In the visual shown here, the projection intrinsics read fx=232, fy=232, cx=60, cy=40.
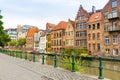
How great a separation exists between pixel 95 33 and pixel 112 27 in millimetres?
5704

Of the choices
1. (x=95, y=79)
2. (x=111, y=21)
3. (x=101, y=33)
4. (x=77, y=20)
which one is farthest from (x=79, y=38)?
(x=95, y=79)

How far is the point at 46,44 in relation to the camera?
80.3 metres

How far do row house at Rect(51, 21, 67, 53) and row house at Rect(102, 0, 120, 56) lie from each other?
773 inches

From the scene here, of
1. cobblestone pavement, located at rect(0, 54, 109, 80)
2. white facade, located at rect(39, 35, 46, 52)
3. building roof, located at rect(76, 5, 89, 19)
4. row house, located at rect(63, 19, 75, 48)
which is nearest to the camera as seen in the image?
cobblestone pavement, located at rect(0, 54, 109, 80)

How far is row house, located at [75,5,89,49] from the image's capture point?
5669 cm

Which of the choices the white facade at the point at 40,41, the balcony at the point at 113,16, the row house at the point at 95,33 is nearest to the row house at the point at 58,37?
the white facade at the point at 40,41

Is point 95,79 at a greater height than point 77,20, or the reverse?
point 77,20

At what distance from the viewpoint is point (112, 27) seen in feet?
157

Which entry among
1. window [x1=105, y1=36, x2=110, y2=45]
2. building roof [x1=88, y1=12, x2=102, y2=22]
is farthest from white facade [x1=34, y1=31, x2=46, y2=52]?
window [x1=105, y1=36, x2=110, y2=45]

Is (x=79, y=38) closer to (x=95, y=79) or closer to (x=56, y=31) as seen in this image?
(x=56, y=31)

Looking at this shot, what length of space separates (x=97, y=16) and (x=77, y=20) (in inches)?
282

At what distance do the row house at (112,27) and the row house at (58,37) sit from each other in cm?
1964

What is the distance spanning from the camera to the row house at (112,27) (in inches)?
1826

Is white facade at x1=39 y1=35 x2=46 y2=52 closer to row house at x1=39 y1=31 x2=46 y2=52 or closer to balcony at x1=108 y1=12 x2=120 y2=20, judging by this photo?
row house at x1=39 y1=31 x2=46 y2=52
